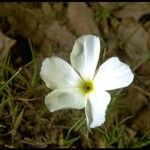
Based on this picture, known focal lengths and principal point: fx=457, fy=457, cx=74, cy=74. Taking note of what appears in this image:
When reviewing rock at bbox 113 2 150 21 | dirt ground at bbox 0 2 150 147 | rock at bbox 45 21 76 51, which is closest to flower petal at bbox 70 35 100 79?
dirt ground at bbox 0 2 150 147

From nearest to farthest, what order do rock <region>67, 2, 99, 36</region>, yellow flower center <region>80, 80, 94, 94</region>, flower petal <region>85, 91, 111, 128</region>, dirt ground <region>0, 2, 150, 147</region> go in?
flower petal <region>85, 91, 111, 128</region>, yellow flower center <region>80, 80, 94, 94</region>, dirt ground <region>0, 2, 150, 147</region>, rock <region>67, 2, 99, 36</region>


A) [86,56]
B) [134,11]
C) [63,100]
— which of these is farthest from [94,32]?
[63,100]

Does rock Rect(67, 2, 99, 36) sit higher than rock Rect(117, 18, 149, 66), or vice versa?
rock Rect(67, 2, 99, 36)

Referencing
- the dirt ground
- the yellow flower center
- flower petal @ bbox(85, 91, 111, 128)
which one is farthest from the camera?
the dirt ground

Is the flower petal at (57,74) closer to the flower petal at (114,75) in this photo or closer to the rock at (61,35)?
the flower petal at (114,75)

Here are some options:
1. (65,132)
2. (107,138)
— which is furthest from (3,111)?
(107,138)

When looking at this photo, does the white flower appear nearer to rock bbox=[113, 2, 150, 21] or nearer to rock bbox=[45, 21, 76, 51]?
rock bbox=[45, 21, 76, 51]

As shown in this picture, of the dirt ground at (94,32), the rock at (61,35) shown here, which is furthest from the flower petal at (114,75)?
the rock at (61,35)
